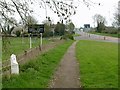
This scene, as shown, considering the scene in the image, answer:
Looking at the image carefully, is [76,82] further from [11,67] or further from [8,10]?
[8,10]

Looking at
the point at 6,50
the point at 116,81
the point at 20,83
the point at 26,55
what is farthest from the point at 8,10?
the point at 26,55

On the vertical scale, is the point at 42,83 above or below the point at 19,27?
below

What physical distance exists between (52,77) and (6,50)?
6348 millimetres

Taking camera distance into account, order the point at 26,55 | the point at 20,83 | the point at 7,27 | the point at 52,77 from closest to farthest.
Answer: the point at 7,27 < the point at 20,83 < the point at 52,77 < the point at 26,55

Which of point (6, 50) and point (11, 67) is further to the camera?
point (11, 67)

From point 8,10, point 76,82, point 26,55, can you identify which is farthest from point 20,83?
point 26,55

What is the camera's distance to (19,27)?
994 centimetres

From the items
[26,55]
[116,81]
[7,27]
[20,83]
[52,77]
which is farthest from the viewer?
[26,55]

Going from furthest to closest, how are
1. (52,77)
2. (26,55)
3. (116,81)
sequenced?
1. (26,55)
2. (52,77)
3. (116,81)

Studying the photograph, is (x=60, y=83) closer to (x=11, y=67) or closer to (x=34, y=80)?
(x=34, y=80)

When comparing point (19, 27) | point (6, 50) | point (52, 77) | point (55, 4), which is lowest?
point (52, 77)

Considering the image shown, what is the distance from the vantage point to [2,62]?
16.1 metres

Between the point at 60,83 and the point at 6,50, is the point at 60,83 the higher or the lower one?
the lower one

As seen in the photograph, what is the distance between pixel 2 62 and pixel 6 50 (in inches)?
252
